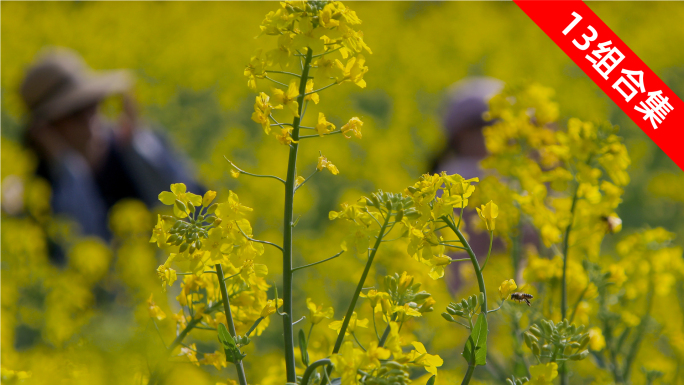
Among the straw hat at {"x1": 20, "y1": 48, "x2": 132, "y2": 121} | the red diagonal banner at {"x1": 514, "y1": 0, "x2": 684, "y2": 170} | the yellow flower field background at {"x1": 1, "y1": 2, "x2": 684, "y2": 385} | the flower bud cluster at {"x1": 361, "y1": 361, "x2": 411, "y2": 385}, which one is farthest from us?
the straw hat at {"x1": 20, "y1": 48, "x2": 132, "y2": 121}

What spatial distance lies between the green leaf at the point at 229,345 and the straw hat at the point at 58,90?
370 centimetres

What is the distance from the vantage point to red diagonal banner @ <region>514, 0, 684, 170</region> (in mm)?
1620

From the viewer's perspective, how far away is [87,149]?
422 centimetres

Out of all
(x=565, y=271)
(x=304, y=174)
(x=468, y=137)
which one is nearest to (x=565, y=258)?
(x=565, y=271)

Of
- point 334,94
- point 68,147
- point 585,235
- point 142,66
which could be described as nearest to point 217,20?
point 142,66

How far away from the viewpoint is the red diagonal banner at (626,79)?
5.32 ft

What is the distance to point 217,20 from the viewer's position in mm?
10281

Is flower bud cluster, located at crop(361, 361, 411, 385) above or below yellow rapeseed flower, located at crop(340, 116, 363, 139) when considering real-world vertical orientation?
below

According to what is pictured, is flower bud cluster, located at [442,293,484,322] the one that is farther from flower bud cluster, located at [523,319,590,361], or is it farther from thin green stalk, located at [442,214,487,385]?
flower bud cluster, located at [523,319,590,361]

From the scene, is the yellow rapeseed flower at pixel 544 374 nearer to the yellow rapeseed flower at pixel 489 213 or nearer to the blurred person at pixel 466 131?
the yellow rapeseed flower at pixel 489 213

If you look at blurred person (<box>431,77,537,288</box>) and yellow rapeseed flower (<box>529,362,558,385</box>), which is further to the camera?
blurred person (<box>431,77,537,288</box>)

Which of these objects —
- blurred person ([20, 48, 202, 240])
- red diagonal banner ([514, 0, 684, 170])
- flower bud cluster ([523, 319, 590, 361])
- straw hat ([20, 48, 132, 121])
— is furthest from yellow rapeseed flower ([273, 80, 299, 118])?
straw hat ([20, 48, 132, 121])

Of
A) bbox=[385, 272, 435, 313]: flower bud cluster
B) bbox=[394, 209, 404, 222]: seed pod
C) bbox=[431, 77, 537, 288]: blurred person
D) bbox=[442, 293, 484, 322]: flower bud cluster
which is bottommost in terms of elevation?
bbox=[385, 272, 435, 313]: flower bud cluster

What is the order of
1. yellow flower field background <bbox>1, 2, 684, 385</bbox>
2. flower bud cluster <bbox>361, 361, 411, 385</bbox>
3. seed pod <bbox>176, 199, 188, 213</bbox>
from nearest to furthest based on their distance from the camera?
flower bud cluster <bbox>361, 361, 411, 385</bbox> < seed pod <bbox>176, 199, 188, 213</bbox> < yellow flower field background <bbox>1, 2, 684, 385</bbox>
